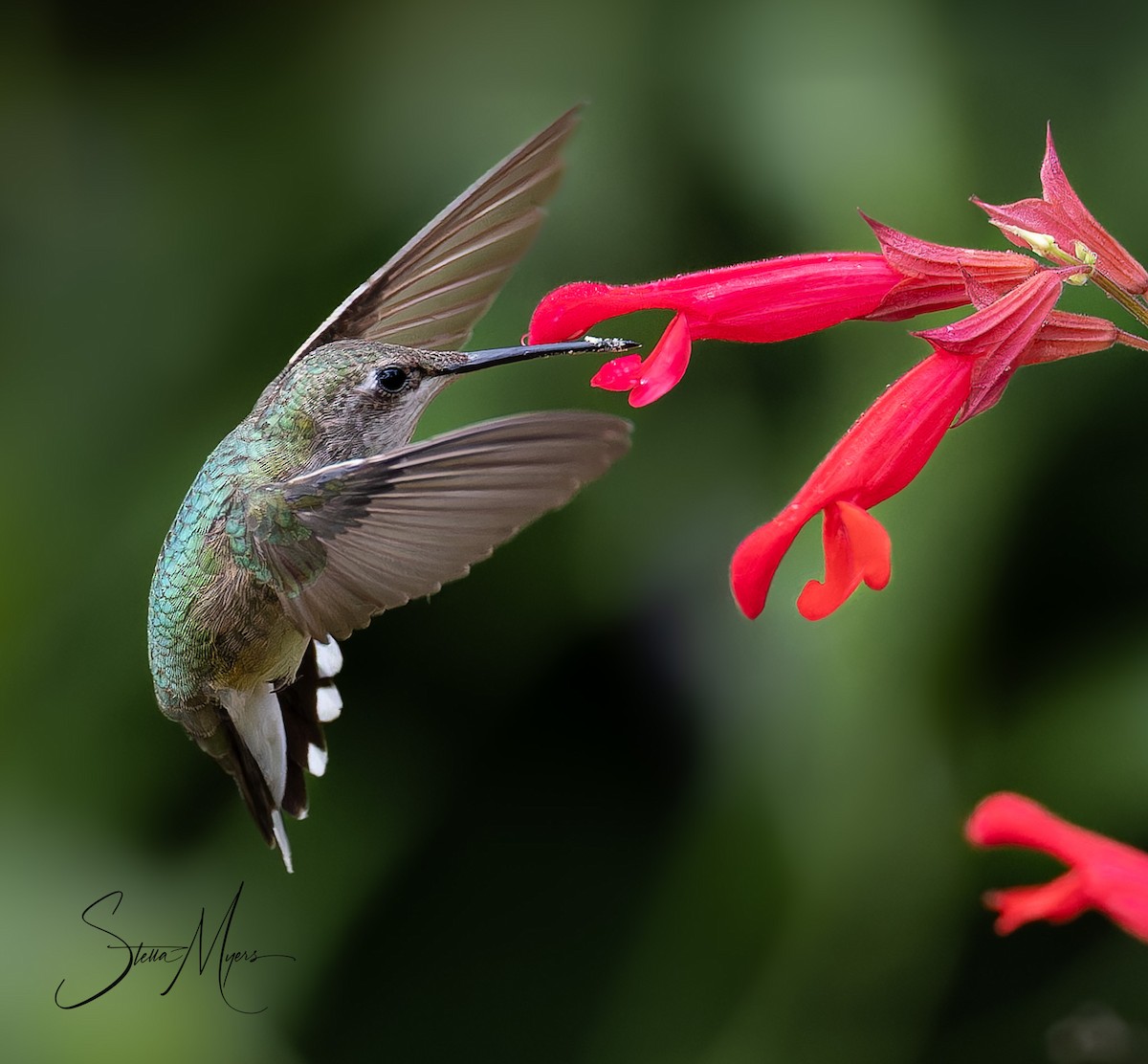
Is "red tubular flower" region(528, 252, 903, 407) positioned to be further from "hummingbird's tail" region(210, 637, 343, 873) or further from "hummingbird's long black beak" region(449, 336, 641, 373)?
"hummingbird's tail" region(210, 637, 343, 873)

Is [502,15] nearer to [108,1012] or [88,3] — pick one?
[88,3]

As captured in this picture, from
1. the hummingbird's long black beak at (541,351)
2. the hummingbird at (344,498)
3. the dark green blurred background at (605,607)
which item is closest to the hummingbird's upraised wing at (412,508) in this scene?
the hummingbird at (344,498)

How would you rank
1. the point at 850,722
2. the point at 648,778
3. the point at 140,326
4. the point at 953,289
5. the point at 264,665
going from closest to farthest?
the point at 953,289
the point at 264,665
the point at 850,722
the point at 648,778
the point at 140,326

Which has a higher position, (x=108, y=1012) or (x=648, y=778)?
(x=108, y=1012)

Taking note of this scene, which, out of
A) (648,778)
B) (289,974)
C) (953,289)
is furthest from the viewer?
(648,778)

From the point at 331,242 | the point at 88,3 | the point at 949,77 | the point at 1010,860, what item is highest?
the point at 88,3

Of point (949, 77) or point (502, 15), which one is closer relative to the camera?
point (949, 77)

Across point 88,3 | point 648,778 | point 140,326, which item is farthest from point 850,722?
point 88,3

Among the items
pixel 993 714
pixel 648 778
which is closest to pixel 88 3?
pixel 648 778
